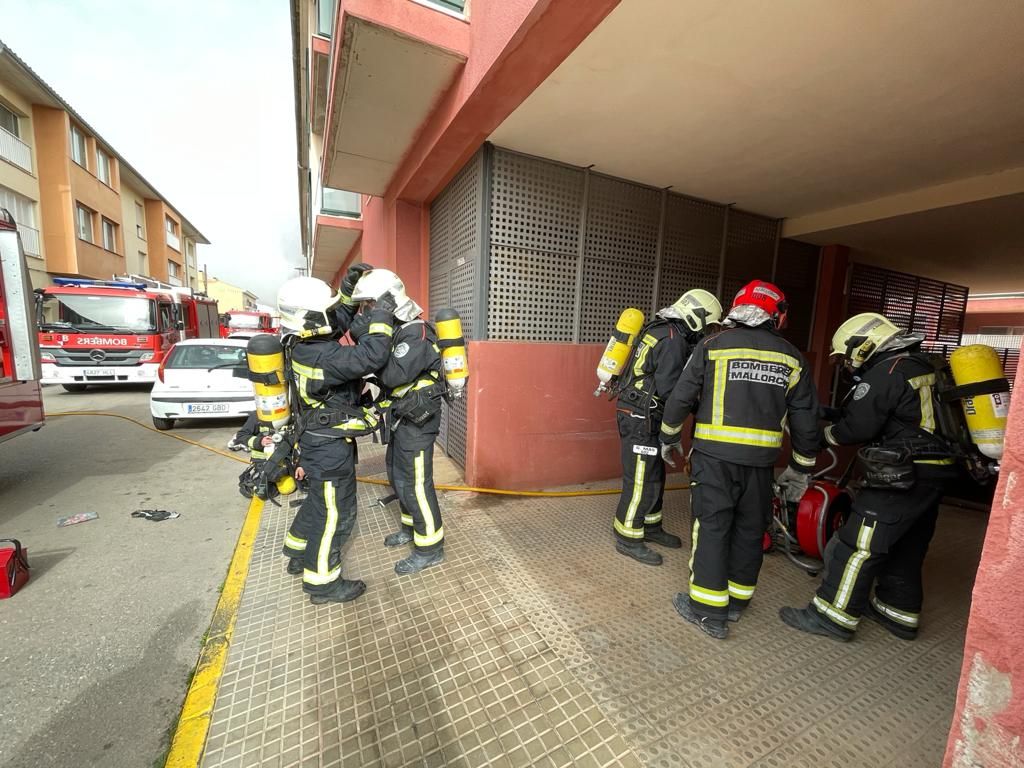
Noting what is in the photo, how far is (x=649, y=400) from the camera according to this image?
3.17m

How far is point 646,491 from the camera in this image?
10.5 feet

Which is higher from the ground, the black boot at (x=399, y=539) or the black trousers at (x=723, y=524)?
the black trousers at (x=723, y=524)

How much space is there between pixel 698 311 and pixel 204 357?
7401mm

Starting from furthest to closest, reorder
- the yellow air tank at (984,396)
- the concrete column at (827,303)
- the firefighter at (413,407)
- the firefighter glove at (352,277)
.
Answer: the concrete column at (827,303) < the firefighter glove at (352,277) < the firefighter at (413,407) < the yellow air tank at (984,396)

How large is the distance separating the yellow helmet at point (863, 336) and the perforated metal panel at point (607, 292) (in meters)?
2.41

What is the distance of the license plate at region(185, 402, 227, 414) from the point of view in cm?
650

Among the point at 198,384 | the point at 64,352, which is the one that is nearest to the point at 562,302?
the point at 198,384

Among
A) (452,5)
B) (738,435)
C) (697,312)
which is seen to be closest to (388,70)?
(452,5)

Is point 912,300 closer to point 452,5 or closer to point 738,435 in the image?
point 738,435

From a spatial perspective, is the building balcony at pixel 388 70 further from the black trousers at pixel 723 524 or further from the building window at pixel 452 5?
the black trousers at pixel 723 524

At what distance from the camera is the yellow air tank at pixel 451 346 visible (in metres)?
3.03

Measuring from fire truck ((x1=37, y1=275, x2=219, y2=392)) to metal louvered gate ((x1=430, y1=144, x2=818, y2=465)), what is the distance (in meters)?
8.05

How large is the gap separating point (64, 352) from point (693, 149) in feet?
38.8

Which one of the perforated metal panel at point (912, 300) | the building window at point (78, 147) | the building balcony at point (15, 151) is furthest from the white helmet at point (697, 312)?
the building window at point (78, 147)
